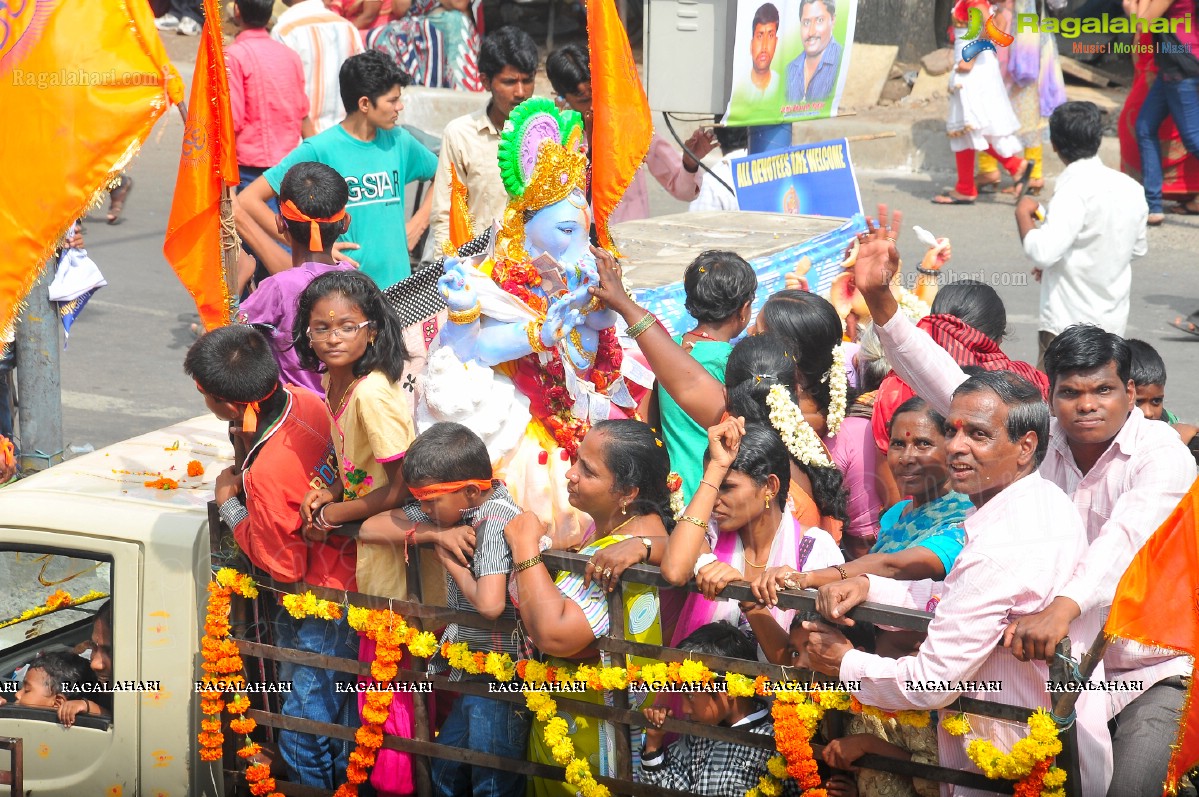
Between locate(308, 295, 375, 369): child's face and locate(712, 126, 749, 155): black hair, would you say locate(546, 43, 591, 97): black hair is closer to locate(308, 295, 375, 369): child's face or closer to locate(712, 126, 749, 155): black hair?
locate(712, 126, 749, 155): black hair

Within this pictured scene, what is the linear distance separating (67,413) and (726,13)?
14.6 ft

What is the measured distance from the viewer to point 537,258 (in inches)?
147

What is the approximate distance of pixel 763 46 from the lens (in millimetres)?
7301

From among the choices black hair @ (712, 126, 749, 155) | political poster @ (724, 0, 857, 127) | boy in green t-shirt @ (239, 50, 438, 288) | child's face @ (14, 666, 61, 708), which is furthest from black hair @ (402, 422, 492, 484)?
black hair @ (712, 126, 749, 155)

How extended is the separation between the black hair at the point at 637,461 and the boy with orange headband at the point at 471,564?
0.96ft

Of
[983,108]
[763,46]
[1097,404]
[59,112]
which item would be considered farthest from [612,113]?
[983,108]

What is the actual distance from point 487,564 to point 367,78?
3.51 metres

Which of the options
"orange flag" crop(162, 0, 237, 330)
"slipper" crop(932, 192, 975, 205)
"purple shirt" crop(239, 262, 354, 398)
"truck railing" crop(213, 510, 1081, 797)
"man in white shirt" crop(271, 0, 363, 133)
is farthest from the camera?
"slipper" crop(932, 192, 975, 205)

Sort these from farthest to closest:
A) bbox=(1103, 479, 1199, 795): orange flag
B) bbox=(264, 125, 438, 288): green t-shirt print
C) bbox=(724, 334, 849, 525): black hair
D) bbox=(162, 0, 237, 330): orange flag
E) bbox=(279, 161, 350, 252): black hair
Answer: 1. bbox=(264, 125, 438, 288): green t-shirt print
2. bbox=(279, 161, 350, 252): black hair
3. bbox=(162, 0, 237, 330): orange flag
4. bbox=(724, 334, 849, 525): black hair
5. bbox=(1103, 479, 1199, 795): orange flag

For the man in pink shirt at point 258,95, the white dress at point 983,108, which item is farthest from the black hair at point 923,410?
the white dress at point 983,108

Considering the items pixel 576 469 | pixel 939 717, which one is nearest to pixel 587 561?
pixel 576 469

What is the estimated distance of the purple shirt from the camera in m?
4.57

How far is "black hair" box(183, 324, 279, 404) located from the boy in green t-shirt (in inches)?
92.4

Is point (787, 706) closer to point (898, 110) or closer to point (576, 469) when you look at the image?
point (576, 469)
